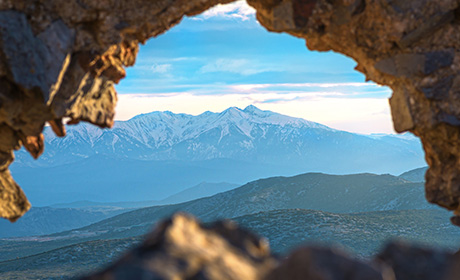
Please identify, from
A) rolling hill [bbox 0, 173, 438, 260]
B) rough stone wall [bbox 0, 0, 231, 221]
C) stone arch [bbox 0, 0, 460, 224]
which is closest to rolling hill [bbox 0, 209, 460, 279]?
rolling hill [bbox 0, 173, 438, 260]

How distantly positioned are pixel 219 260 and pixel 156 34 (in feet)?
27.1

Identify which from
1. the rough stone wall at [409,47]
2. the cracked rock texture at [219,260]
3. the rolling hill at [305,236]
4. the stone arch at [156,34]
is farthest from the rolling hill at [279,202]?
the cracked rock texture at [219,260]

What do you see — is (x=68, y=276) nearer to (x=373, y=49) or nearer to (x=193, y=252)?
(x=373, y=49)

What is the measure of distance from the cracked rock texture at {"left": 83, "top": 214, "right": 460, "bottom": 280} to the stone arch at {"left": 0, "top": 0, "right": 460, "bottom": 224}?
629 cm

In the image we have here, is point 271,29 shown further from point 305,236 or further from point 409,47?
point 305,236

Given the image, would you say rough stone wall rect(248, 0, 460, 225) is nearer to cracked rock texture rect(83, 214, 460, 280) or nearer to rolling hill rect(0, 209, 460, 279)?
cracked rock texture rect(83, 214, 460, 280)

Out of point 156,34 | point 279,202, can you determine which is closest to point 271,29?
point 156,34

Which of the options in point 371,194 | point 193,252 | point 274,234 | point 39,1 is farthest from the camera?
point 371,194

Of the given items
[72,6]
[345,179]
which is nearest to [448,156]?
[72,6]

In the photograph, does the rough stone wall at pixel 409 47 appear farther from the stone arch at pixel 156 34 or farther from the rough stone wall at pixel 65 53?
the rough stone wall at pixel 65 53

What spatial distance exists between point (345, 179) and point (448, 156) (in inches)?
3619

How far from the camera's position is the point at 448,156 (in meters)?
13.8

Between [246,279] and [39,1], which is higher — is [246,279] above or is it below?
below

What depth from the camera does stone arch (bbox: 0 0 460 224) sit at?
11.1 m
